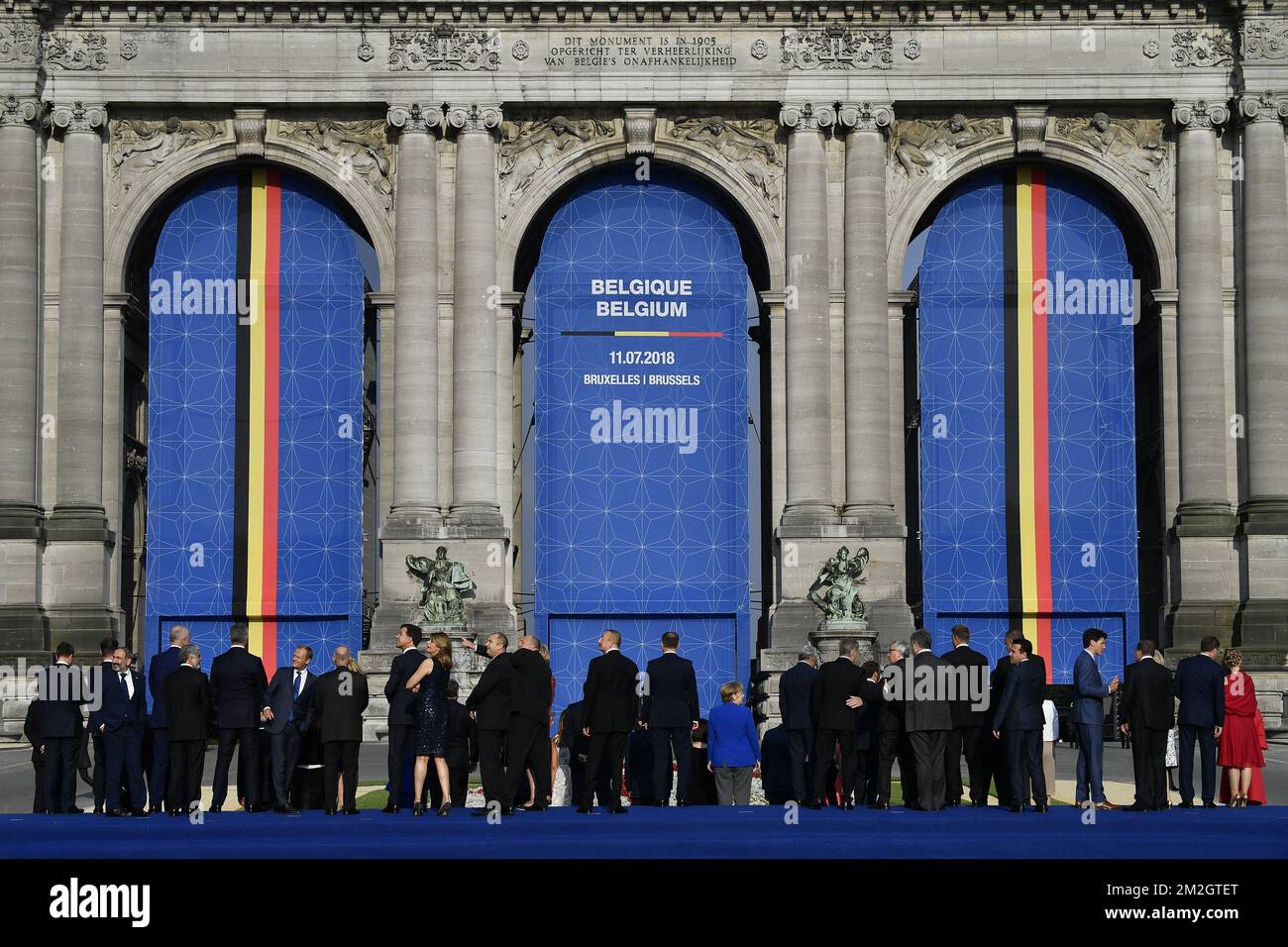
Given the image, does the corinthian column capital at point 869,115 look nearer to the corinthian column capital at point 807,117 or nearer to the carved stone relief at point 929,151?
the corinthian column capital at point 807,117

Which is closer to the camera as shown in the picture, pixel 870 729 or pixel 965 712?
pixel 965 712

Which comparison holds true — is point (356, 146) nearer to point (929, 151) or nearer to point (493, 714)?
point (929, 151)

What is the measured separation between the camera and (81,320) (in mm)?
47094

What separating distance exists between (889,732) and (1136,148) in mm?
25873

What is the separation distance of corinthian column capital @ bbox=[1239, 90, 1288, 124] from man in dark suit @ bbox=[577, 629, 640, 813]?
2742 cm

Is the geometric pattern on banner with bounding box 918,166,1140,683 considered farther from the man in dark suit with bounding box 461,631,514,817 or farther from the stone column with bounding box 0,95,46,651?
the man in dark suit with bounding box 461,631,514,817

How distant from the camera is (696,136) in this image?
48281mm

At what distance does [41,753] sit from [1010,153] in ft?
95.0

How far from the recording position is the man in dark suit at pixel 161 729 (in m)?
26.5

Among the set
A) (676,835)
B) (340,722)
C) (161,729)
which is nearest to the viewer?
(676,835)

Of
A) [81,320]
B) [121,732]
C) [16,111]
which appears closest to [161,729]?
[121,732]

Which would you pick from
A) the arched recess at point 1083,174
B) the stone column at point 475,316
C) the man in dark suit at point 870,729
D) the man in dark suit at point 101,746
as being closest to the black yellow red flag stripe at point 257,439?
the stone column at point 475,316

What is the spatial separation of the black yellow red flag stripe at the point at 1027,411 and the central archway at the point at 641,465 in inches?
237
